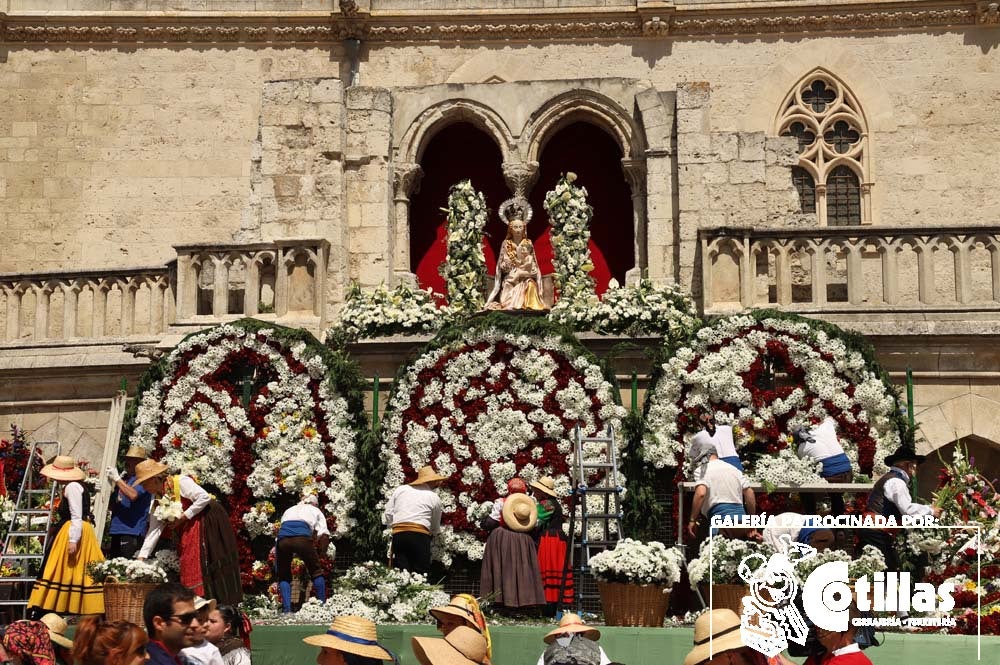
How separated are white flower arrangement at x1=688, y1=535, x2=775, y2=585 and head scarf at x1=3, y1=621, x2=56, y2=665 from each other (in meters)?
5.46

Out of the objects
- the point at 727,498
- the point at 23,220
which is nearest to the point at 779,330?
the point at 727,498

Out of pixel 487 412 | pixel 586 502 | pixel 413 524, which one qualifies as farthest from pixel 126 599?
pixel 586 502

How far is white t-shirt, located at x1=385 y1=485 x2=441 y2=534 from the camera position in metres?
14.3

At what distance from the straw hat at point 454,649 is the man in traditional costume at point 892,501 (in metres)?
5.30

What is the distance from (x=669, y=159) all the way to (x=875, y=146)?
5.71 metres

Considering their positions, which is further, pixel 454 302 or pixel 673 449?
pixel 454 302

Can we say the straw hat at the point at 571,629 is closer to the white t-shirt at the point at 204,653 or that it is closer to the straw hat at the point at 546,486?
the white t-shirt at the point at 204,653

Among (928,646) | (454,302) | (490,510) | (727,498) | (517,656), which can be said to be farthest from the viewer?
(454,302)

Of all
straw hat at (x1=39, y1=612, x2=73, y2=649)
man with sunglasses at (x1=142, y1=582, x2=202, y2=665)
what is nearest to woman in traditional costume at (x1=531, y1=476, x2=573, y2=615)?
straw hat at (x1=39, y1=612, x2=73, y2=649)

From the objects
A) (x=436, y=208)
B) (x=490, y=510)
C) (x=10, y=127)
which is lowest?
(x=490, y=510)

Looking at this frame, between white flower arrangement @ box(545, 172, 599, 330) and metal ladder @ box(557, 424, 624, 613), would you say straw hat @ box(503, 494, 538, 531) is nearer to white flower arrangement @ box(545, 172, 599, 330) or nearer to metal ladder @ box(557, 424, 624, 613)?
metal ladder @ box(557, 424, 624, 613)

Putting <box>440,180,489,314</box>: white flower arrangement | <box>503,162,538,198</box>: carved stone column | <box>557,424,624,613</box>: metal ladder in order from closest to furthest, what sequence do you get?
<box>557,424,624,613</box>: metal ladder, <box>440,180,489,314</box>: white flower arrangement, <box>503,162,538,198</box>: carved stone column

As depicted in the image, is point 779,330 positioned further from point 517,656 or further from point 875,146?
point 875,146

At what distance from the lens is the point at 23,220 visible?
76.1 feet
